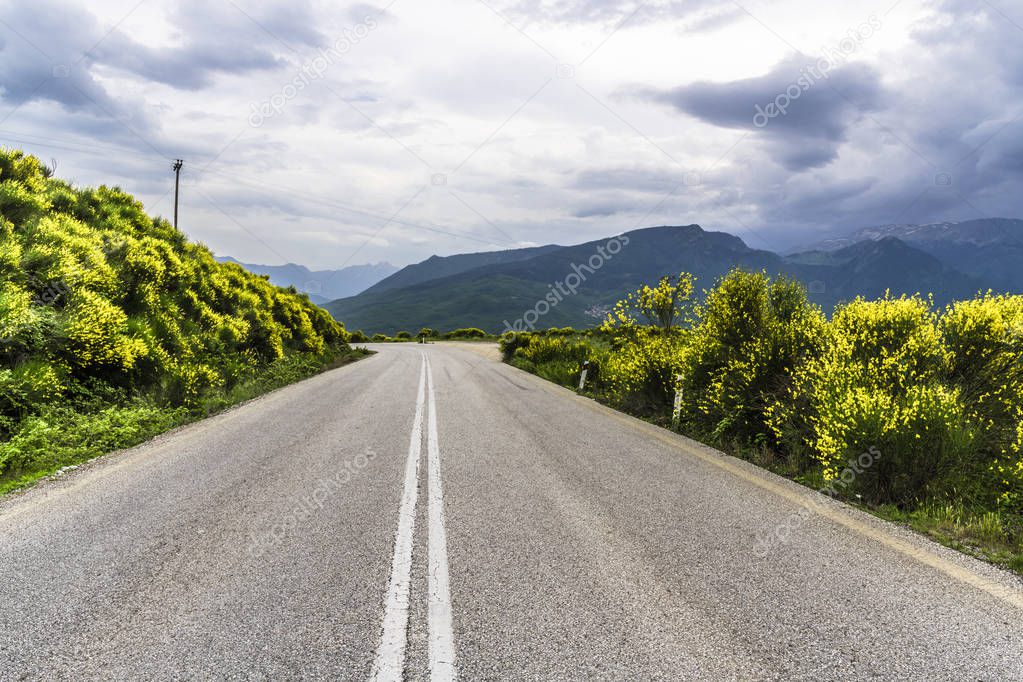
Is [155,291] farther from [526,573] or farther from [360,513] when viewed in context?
[526,573]

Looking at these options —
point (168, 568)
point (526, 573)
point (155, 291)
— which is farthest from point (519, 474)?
point (155, 291)

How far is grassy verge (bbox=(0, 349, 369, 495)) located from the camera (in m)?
6.73

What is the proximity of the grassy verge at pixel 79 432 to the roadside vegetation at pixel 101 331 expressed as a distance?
0.02m

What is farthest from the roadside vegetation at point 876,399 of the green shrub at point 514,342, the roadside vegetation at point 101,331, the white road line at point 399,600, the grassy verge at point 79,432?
the green shrub at point 514,342

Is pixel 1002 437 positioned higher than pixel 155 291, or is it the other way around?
pixel 155 291

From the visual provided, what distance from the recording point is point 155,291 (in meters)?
14.8

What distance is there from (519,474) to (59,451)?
236 inches

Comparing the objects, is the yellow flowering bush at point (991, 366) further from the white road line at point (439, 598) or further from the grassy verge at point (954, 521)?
the white road line at point (439, 598)

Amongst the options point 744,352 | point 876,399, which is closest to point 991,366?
point 876,399

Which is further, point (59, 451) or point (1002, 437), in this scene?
point (59, 451)

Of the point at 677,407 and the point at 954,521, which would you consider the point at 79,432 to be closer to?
the point at 677,407

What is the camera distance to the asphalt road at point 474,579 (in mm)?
2826

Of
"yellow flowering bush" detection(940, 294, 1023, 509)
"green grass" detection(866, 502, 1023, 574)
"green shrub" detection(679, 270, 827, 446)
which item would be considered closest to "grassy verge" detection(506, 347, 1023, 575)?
"green grass" detection(866, 502, 1023, 574)

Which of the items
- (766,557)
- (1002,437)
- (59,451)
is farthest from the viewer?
(59,451)
